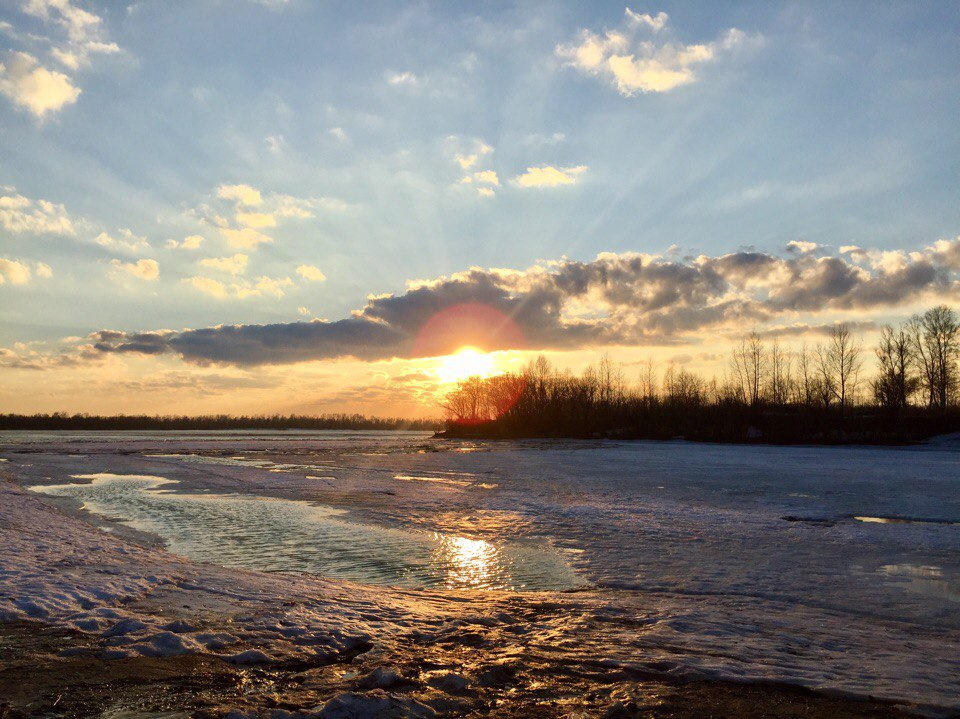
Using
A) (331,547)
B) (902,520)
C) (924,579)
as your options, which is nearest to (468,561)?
(331,547)

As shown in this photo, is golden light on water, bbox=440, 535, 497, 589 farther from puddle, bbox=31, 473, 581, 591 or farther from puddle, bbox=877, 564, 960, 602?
puddle, bbox=877, 564, 960, 602

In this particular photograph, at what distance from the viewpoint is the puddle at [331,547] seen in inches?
293

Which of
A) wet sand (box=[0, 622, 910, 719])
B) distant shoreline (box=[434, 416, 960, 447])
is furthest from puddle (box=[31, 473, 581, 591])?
distant shoreline (box=[434, 416, 960, 447])

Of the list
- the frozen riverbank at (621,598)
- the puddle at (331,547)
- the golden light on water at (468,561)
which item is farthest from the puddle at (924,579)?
the golden light on water at (468,561)

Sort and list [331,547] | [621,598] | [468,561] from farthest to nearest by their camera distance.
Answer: [331,547] → [468,561] → [621,598]

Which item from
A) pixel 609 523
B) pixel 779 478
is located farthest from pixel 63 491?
pixel 779 478

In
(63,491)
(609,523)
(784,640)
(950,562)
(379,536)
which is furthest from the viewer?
(63,491)

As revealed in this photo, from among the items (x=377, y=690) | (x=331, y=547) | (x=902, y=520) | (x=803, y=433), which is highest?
(x=377, y=690)

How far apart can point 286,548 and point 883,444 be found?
48274 millimetres

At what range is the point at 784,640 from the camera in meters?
5.16

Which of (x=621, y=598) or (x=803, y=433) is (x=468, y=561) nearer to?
(x=621, y=598)

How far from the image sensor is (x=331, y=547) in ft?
29.9

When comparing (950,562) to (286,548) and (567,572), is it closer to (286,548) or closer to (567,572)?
(567,572)

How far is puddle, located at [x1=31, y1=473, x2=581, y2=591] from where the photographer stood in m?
7.43
